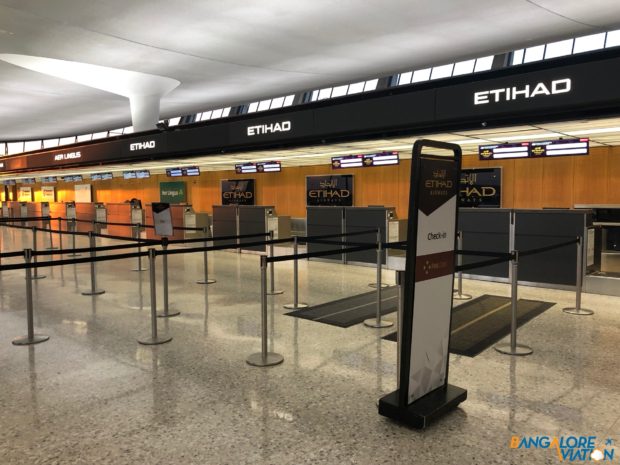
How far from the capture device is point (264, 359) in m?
4.76

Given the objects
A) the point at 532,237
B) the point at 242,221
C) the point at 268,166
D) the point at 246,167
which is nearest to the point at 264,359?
the point at 532,237

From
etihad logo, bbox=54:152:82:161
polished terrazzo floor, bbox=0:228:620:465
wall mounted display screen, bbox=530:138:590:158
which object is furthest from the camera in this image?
etihad logo, bbox=54:152:82:161

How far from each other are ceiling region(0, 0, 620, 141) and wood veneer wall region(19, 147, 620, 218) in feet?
12.9

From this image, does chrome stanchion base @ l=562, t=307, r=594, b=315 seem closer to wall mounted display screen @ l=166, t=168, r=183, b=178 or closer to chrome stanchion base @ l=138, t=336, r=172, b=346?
chrome stanchion base @ l=138, t=336, r=172, b=346

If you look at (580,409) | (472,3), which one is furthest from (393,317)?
(472,3)

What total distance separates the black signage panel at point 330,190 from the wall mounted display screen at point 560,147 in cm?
693

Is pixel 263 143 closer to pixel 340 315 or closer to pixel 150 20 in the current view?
pixel 150 20

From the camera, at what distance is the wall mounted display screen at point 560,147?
363 inches

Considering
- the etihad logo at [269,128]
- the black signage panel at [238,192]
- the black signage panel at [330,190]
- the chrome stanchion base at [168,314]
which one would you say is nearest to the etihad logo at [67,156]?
the black signage panel at [238,192]

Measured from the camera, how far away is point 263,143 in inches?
411

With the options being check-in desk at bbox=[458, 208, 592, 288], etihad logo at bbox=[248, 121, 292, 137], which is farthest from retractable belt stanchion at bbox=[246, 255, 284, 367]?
check-in desk at bbox=[458, 208, 592, 288]

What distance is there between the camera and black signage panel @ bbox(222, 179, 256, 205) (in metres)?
19.3

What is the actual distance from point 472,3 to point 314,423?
585 cm

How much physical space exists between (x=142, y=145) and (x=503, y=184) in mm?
9675
